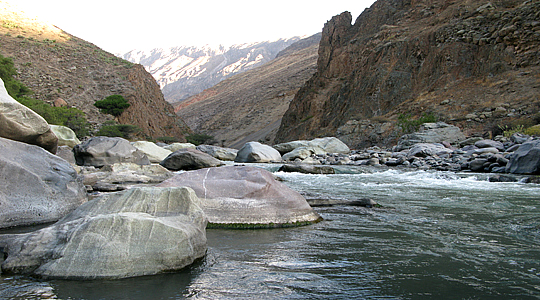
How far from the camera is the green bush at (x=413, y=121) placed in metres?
23.4

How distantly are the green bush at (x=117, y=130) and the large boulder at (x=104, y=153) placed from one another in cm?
Result: 2257

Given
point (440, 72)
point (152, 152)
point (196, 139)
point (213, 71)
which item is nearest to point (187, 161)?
point (152, 152)

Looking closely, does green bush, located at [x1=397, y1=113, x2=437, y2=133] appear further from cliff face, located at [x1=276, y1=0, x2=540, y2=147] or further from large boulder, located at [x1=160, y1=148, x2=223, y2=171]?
large boulder, located at [x1=160, y1=148, x2=223, y2=171]

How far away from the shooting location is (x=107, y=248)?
2771 millimetres

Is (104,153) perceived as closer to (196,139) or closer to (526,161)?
(526,161)

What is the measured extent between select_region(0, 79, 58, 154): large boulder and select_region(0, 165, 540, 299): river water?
11.8ft

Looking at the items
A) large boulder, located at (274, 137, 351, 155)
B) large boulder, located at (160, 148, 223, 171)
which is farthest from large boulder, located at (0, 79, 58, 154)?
large boulder, located at (274, 137, 351, 155)

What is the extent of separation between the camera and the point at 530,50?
78.0 ft

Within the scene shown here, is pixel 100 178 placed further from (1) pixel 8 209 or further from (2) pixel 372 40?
(2) pixel 372 40

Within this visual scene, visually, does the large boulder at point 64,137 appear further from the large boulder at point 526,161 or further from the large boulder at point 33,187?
the large boulder at point 526,161

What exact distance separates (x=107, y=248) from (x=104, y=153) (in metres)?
10.3

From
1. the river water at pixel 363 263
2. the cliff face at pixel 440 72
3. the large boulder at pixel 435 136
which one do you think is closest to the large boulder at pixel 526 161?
the river water at pixel 363 263

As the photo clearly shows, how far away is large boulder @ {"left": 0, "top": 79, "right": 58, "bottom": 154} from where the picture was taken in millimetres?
5406

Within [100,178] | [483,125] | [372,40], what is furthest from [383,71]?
[100,178]
